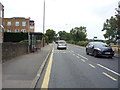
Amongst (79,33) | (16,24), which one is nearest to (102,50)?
(79,33)

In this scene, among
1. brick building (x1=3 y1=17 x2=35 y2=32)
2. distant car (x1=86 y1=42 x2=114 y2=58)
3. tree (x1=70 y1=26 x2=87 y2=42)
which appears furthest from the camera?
brick building (x1=3 y1=17 x2=35 y2=32)

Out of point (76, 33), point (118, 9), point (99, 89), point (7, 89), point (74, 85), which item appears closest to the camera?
point (7, 89)

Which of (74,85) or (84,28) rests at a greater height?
(84,28)

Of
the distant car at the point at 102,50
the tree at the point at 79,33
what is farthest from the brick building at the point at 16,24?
the distant car at the point at 102,50

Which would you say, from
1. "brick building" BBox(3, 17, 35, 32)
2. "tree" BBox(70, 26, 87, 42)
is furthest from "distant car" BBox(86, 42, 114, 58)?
"brick building" BBox(3, 17, 35, 32)

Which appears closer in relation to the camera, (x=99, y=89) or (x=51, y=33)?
(x=99, y=89)

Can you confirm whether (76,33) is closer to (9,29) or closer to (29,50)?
(9,29)

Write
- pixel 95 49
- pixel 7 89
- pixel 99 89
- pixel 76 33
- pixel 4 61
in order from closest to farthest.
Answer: pixel 7 89 < pixel 99 89 < pixel 4 61 < pixel 95 49 < pixel 76 33

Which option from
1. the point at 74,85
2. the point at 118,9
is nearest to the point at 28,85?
the point at 74,85

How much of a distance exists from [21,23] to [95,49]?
68183mm

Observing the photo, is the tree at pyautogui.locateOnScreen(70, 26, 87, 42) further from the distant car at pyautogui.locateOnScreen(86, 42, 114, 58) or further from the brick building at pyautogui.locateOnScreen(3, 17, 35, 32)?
the distant car at pyautogui.locateOnScreen(86, 42, 114, 58)

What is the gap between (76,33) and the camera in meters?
73.2

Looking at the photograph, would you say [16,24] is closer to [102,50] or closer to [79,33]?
[79,33]

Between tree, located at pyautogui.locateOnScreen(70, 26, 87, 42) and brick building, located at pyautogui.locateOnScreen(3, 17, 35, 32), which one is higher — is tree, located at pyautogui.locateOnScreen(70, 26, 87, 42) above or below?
below
